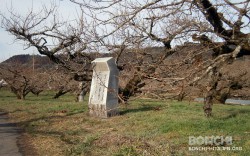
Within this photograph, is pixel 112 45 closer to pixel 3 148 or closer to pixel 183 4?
pixel 3 148

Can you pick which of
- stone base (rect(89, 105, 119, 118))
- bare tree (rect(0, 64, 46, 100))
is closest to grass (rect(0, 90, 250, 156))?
stone base (rect(89, 105, 119, 118))

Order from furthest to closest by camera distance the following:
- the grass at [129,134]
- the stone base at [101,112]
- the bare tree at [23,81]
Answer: the bare tree at [23,81] < the stone base at [101,112] < the grass at [129,134]

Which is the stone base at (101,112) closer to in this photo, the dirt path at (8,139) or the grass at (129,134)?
the grass at (129,134)

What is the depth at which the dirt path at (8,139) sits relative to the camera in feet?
26.6

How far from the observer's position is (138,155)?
21.9 feet

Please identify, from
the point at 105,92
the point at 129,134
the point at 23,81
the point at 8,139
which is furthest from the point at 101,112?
the point at 23,81

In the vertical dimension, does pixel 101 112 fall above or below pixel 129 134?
above

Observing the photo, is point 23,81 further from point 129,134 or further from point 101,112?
point 129,134

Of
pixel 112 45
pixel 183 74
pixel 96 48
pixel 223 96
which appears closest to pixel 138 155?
pixel 183 74

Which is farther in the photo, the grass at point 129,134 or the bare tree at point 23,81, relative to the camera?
the bare tree at point 23,81

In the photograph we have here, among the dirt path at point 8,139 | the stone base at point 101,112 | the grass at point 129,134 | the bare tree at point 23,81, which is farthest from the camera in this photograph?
the bare tree at point 23,81

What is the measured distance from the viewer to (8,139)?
9.86 meters

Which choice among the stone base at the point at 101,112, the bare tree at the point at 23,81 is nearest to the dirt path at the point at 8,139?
the stone base at the point at 101,112

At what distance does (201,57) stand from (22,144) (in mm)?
5113
